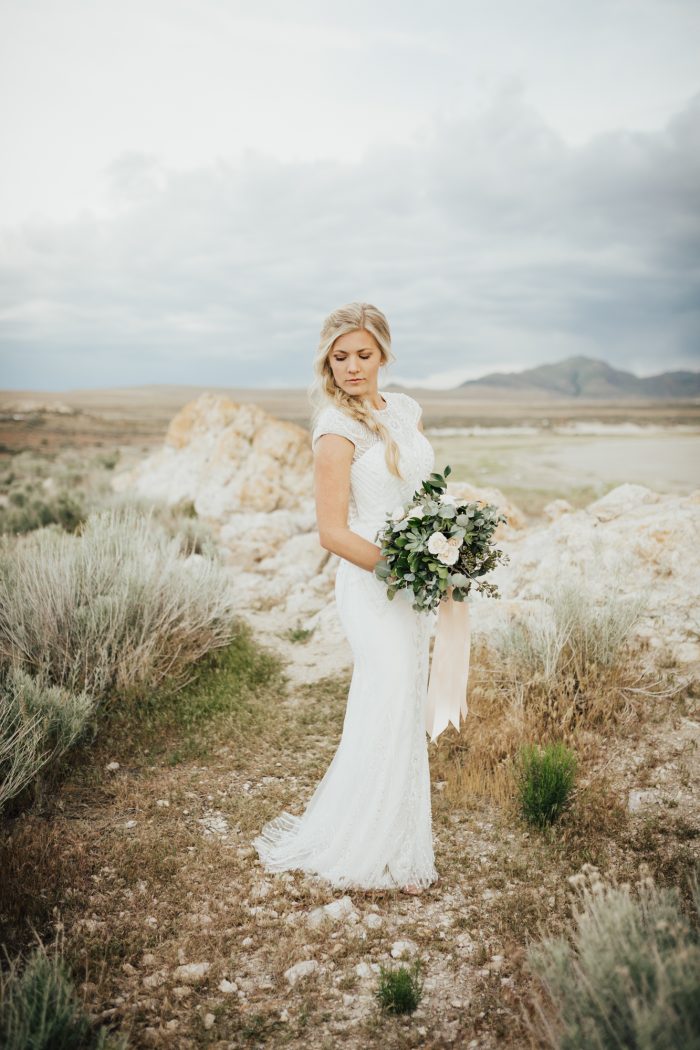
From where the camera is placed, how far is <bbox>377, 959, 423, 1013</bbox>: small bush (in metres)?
2.40

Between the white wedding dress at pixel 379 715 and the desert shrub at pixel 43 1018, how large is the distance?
1.30 metres

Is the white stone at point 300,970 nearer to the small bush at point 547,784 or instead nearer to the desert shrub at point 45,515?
the small bush at point 547,784

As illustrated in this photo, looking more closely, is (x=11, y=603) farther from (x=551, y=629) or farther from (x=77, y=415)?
(x=77, y=415)

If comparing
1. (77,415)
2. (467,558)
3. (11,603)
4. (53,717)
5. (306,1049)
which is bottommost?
(306,1049)

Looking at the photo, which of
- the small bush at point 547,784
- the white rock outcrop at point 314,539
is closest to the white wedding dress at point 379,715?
the small bush at point 547,784

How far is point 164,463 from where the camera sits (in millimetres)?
12883

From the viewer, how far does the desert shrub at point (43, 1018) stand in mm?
1880

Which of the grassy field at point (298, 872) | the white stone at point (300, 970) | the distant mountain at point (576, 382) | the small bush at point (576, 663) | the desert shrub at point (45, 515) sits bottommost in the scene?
the white stone at point (300, 970)

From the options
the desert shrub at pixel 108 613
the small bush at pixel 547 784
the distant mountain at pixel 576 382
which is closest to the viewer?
the small bush at pixel 547 784

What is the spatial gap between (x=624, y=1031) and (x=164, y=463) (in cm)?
1232

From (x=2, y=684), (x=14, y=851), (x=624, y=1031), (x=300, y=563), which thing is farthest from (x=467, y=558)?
(x=300, y=563)

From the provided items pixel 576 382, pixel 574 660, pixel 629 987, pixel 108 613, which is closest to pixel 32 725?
pixel 108 613

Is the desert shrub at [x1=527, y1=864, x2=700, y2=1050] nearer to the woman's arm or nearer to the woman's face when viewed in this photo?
the woman's arm

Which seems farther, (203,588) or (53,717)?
(203,588)
